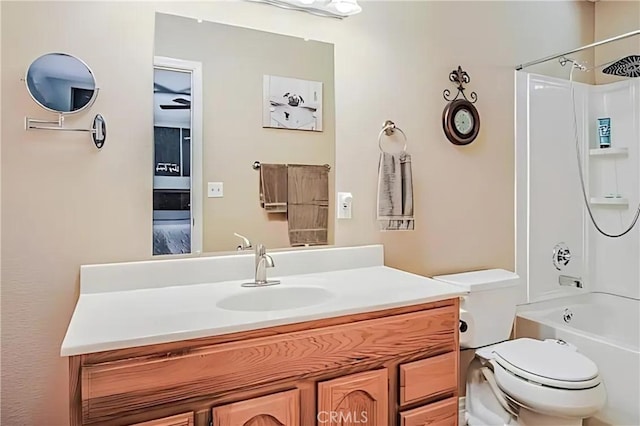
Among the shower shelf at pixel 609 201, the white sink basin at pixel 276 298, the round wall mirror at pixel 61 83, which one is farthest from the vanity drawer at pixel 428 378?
the shower shelf at pixel 609 201

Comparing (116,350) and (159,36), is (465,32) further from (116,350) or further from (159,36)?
(116,350)

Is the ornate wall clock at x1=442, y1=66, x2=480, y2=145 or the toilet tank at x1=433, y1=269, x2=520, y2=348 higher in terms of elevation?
the ornate wall clock at x1=442, y1=66, x2=480, y2=145

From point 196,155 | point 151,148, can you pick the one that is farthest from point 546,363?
point 151,148

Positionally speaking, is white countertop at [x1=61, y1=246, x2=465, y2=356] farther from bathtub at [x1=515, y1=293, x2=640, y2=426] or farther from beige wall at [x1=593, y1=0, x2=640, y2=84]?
beige wall at [x1=593, y1=0, x2=640, y2=84]

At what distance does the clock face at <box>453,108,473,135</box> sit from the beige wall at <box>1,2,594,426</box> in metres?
0.09

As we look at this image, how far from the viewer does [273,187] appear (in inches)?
71.2

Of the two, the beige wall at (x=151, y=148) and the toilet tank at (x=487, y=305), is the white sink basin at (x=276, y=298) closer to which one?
the beige wall at (x=151, y=148)

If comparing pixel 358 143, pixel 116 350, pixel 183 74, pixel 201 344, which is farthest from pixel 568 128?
pixel 116 350

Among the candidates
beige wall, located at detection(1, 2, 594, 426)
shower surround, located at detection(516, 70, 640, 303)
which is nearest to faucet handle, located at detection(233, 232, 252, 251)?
beige wall, located at detection(1, 2, 594, 426)

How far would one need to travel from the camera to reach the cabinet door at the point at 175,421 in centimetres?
106

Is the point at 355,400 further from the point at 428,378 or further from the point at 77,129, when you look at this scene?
the point at 77,129

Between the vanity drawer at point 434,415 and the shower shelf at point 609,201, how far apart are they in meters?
1.95

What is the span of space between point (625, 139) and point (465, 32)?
1.32m

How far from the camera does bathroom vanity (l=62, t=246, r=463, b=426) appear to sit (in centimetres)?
104
